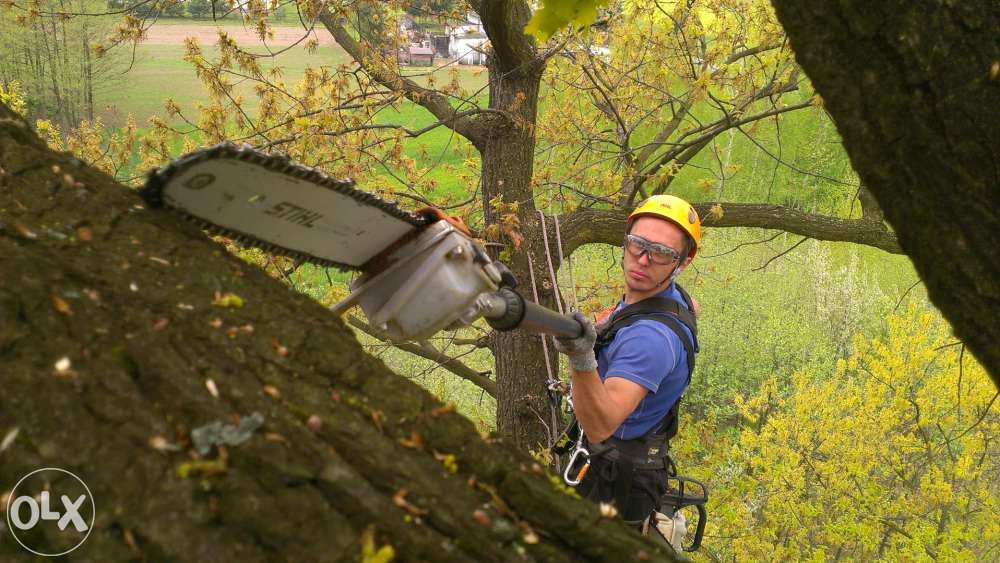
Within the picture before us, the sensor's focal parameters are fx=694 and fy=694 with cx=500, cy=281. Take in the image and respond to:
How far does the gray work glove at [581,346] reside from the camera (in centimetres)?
217

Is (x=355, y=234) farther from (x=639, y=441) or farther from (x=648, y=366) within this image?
(x=639, y=441)

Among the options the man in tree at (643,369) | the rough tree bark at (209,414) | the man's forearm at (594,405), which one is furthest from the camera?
the man in tree at (643,369)

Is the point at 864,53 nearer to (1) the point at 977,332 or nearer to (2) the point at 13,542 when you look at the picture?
(1) the point at 977,332

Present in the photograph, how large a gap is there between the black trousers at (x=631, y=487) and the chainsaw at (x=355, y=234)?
4.19ft

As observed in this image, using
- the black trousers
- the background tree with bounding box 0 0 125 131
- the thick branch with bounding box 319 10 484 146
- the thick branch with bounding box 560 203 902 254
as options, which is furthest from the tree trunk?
the background tree with bounding box 0 0 125 131

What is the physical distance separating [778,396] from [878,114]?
9.07 m

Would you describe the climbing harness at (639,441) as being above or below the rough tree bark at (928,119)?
below

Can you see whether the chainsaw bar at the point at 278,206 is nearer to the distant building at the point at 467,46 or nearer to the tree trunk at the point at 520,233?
the tree trunk at the point at 520,233

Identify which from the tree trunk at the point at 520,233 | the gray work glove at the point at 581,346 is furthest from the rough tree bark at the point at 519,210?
the gray work glove at the point at 581,346

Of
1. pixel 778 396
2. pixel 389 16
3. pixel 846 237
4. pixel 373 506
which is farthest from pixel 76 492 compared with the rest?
pixel 778 396

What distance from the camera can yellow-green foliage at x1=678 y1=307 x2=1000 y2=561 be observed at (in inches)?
282

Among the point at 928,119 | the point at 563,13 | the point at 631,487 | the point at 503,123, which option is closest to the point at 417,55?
the point at 503,123

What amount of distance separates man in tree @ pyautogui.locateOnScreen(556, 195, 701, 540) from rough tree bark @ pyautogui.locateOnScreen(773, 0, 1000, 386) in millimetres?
1359

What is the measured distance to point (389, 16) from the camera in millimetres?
5434
